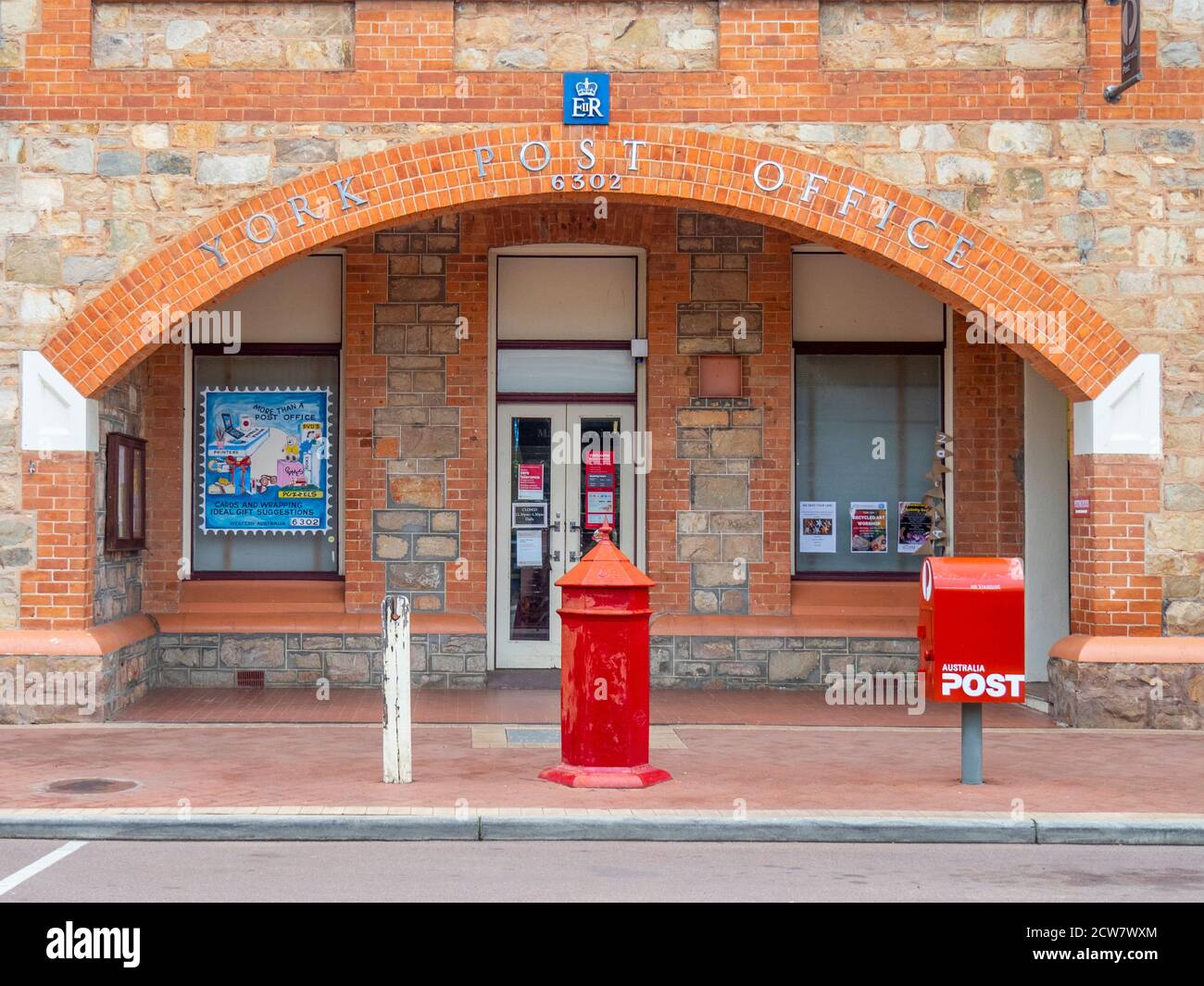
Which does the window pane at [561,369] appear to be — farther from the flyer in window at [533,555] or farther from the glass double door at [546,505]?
the flyer in window at [533,555]

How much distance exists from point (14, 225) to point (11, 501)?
2034 millimetres

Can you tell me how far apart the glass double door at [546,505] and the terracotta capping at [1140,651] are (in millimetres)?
4292

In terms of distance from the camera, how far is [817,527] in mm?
14406

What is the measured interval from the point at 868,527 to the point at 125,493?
6.43m

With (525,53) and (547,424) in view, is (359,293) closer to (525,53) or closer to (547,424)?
(547,424)

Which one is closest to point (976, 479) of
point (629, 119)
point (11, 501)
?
point (629, 119)

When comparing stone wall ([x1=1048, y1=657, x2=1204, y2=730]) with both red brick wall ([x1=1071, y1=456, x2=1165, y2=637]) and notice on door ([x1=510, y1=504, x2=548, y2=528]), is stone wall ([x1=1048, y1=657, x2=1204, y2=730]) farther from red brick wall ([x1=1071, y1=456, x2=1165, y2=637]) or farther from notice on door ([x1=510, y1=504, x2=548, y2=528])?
notice on door ([x1=510, y1=504, x2=548, y2=528])

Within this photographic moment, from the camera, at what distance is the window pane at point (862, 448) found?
14391mm

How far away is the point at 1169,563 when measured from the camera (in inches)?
470

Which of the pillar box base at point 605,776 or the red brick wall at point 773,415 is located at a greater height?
the red brick wall at point 773,415

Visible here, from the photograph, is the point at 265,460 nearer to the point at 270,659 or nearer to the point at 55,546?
the point at 270,659

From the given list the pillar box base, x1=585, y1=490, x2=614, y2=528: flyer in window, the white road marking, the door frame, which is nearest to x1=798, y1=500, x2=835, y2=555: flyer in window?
the door frame

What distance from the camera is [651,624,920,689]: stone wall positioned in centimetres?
1388

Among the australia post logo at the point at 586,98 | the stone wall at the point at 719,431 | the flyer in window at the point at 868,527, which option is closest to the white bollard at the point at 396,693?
the australia post logo at the point at 586,98
